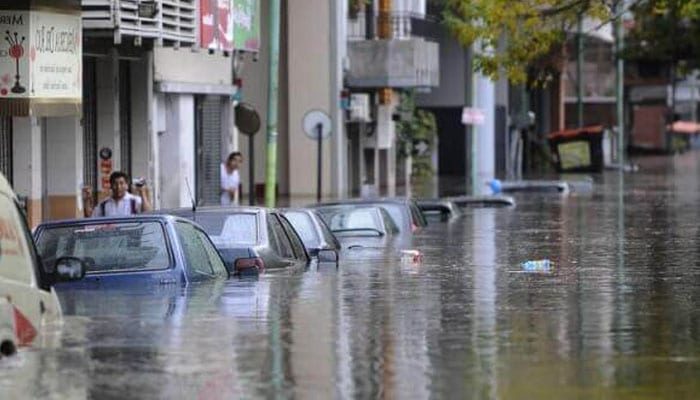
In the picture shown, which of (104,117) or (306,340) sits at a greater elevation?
(104,117)

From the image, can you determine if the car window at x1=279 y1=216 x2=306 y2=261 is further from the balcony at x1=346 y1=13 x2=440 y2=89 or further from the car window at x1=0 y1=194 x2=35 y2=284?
the balcony at x1=346 y1=13 x2=440 y2=89

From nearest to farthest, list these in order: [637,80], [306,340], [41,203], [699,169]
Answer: [306,340], [41,203], [699,169], [637,80]

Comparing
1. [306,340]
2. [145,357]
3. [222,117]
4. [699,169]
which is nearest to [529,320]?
[306,340]

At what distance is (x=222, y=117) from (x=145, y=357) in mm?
24139

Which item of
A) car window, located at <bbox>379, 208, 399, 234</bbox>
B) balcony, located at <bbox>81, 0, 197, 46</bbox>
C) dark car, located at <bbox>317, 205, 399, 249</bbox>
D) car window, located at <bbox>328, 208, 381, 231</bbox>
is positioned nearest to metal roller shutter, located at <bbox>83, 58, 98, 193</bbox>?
balcony, located at <bbox>81, 0, 197, 46</bbox>

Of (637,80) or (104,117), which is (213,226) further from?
(637,80)

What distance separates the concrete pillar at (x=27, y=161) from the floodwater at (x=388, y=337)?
253 inches

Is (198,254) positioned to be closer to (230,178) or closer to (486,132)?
(230,178)

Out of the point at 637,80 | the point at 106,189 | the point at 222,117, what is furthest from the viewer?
the point at 637,80

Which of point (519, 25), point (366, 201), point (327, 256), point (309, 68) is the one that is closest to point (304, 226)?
point (327, 256)

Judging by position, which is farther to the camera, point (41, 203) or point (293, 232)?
point (41, 203)

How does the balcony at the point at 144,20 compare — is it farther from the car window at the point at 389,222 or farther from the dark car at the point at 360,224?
the car window at the point at 389,222

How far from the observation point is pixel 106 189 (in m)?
29.5

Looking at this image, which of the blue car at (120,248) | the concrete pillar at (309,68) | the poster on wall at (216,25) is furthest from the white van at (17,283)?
the concrete pillar at (309,68)
